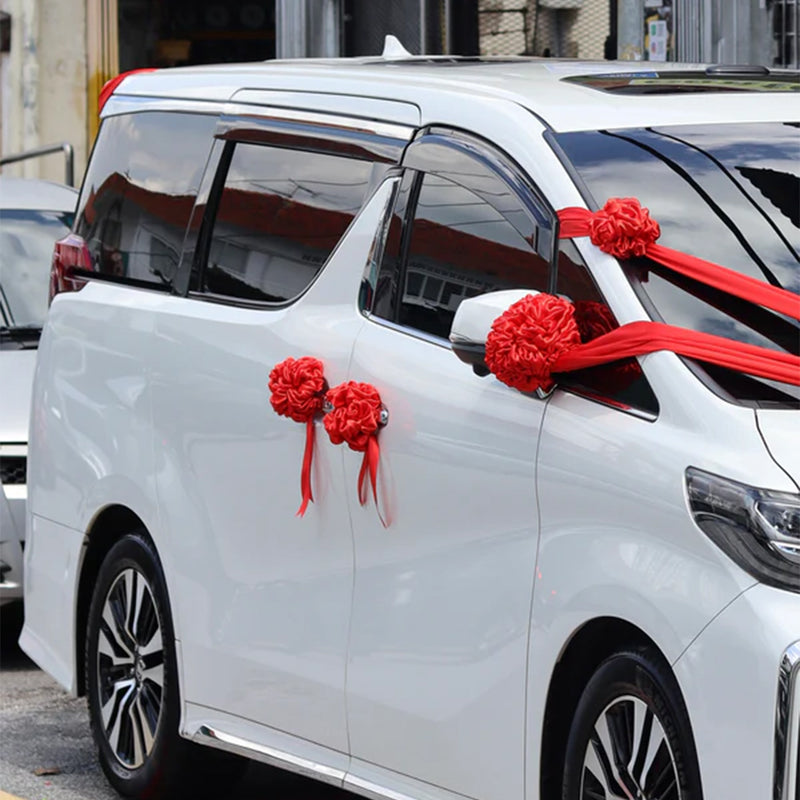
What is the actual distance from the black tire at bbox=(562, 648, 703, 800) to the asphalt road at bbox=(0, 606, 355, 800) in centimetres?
220

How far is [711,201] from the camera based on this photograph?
4.86 metres

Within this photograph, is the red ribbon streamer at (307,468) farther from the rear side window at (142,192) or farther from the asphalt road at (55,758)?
the asphalt road at (55,758)

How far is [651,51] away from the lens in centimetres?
1332

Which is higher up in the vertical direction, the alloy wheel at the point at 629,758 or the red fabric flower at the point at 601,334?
the red fabric flower at the point at 601,334

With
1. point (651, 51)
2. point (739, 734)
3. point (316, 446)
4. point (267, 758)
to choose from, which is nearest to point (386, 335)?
point (316, 446)

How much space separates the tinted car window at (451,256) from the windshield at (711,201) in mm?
221

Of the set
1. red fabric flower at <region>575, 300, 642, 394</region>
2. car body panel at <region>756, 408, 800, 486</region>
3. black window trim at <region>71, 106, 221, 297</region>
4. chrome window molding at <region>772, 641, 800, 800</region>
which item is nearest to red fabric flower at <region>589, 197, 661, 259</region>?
red fabric flower at <region>575, 300, 642, 394</region>

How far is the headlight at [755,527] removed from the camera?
3.94m

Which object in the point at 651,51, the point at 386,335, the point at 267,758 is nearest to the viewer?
the point at 386,335

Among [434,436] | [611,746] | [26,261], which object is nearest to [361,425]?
[434,436]

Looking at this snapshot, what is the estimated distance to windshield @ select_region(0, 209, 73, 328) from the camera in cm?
1052

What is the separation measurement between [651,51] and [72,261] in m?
6.90

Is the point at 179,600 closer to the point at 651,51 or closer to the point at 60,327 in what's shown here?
the point at 60,327

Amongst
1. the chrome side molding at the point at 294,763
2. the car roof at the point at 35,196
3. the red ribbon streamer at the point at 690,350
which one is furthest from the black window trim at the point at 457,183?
the car roof at the point at 35,196
